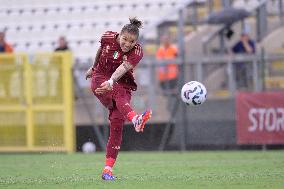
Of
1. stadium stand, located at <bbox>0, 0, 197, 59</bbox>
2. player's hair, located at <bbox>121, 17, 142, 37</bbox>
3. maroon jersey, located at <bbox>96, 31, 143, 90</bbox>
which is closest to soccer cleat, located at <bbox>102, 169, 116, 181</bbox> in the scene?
maroon jersey, located at <bbox>96, 31, 143, 90</bbox>

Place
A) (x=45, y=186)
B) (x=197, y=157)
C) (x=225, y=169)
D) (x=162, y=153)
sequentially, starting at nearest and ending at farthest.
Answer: (x=45, y=186), (x=225, y=169), (x=197, y=157), (x=162, y=153)

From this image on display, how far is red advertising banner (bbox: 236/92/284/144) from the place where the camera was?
16.0 m

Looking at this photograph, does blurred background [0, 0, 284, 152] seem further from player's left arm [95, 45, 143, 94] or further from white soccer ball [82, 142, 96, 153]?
player's left arm [95, 45, 143, 94]

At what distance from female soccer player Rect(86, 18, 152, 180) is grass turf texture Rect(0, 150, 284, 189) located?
56 centimetres

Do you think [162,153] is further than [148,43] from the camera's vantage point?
No

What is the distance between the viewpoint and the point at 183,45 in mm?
A: 17062

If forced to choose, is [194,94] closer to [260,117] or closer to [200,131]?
[260,117]

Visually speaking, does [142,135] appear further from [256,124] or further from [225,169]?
[225,169]

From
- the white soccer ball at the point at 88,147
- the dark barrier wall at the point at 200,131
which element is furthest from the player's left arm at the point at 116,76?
the white soccer ball at the point at 88,147

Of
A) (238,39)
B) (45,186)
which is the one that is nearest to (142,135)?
(238,39)

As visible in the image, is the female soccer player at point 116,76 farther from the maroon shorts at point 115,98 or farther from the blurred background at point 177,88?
the blurred background at point 177,88

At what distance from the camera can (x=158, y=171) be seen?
11055mm

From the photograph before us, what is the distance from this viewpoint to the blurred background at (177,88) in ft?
53.7

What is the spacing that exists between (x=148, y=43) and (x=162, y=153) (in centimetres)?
419
